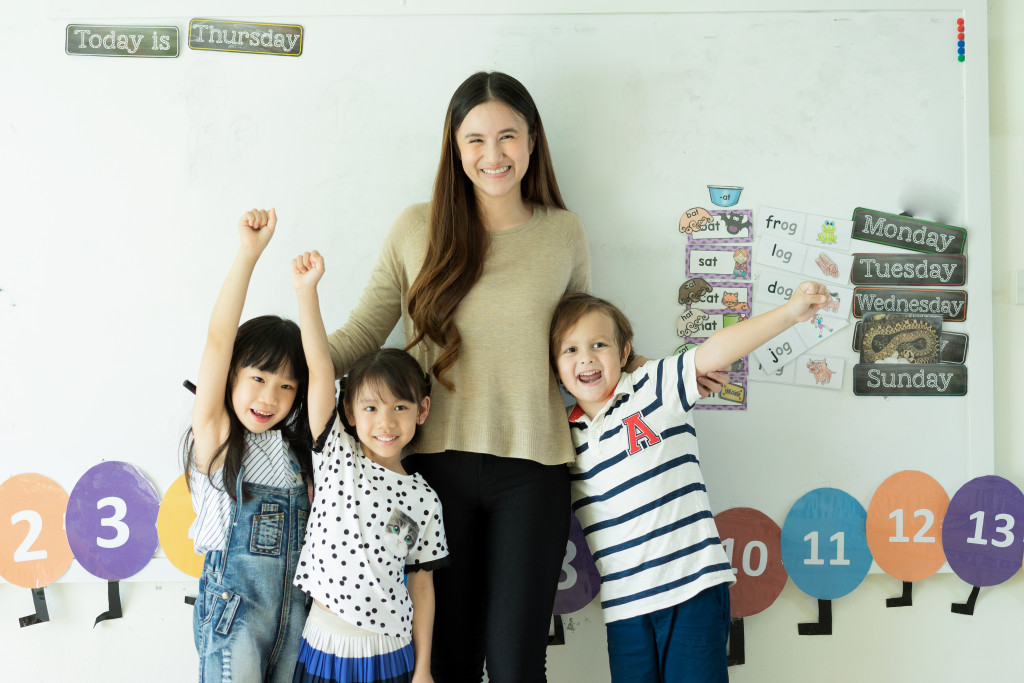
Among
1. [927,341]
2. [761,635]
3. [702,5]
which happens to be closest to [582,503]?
[761,635]

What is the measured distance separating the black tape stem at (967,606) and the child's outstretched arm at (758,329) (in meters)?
0.98

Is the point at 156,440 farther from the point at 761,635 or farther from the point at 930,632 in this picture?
Result: the point at 930,632

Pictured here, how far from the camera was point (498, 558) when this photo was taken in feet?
4.60

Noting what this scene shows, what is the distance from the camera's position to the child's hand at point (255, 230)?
4.43 ft

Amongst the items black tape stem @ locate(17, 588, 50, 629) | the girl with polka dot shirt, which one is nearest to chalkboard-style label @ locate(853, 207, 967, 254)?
the girl with polka dot shirt

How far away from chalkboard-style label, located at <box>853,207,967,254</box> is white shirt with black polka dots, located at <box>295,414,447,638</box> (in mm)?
1242

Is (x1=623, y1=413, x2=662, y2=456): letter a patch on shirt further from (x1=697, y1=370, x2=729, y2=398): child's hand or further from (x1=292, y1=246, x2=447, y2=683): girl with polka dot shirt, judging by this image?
(x1=292, y1=246, x2=447, y2=683): girl with polka dot shirt

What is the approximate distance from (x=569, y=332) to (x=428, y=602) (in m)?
0.60

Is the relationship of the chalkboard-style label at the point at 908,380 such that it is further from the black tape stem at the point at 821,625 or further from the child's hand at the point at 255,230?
the child's hand at the point at 255,230

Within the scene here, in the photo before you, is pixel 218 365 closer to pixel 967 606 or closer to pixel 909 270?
pixel 909 270

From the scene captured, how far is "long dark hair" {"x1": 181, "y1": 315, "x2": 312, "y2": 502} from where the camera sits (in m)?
1.33

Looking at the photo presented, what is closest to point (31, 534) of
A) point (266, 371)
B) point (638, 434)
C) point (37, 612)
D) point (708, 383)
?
point (37, 612)

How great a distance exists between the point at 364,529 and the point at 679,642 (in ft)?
2.15

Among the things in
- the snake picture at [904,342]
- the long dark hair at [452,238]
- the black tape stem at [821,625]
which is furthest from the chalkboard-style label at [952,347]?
the long dark hair at [452,238]
